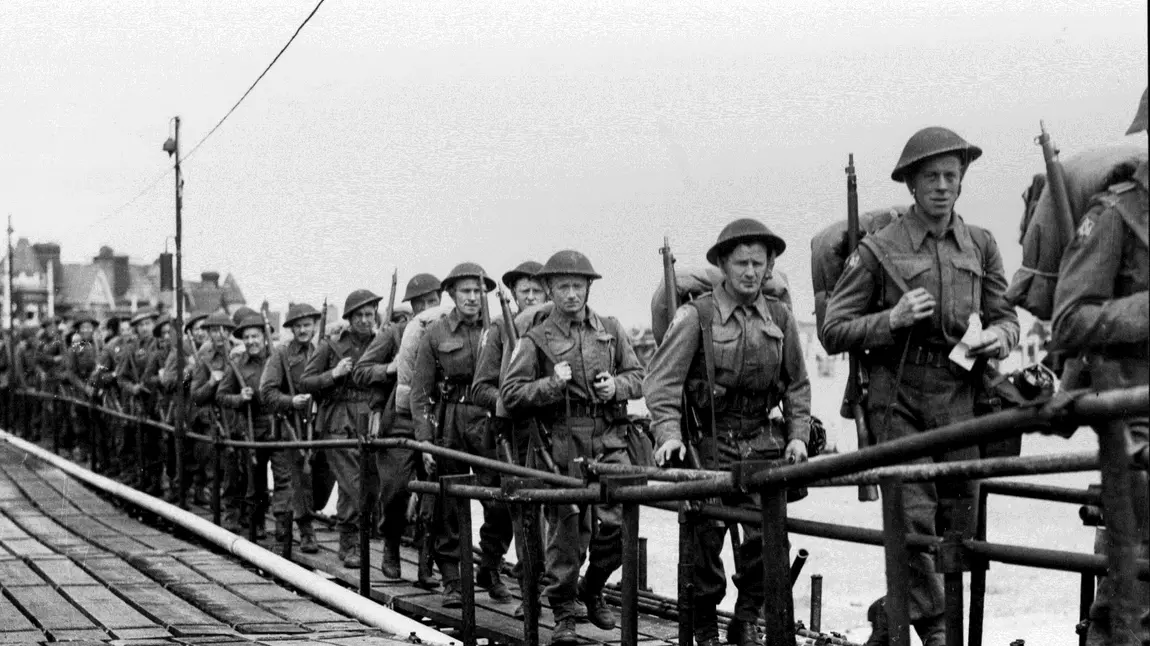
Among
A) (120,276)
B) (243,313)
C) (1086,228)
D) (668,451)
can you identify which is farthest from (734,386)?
(120,276)

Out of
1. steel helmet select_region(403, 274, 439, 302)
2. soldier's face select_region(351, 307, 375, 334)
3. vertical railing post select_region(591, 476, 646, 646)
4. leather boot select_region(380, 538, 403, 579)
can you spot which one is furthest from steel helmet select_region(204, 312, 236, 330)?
vertical railing post select_region(591, 476, 646, 646)

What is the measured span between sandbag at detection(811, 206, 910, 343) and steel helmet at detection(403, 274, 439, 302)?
5290 mm

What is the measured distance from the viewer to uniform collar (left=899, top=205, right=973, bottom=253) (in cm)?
623

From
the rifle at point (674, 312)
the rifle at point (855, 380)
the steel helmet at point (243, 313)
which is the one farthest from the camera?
the steel helmet at point (243, 313)

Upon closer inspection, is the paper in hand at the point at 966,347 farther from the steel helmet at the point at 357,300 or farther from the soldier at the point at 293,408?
the soldier at the point at 293,408

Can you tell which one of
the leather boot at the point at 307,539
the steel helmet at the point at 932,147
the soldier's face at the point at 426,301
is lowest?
the leather boot at the point at 307,539

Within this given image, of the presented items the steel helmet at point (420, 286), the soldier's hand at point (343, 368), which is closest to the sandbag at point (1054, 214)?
the steel helmet at point (420, 286)

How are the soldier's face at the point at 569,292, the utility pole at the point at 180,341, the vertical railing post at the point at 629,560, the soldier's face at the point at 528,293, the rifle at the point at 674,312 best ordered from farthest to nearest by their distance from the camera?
the utility pole at the point at 180,341
the soldier's face at the point at 528,293
the soldier's face at the point at 569,292
the rifle at the point at 674,312
the vertical railing post at the point at 629,560

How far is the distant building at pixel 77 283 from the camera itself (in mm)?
76000

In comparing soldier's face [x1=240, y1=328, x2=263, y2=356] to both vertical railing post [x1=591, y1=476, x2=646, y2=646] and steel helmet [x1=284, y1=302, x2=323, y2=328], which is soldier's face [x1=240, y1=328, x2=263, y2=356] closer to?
steel helmet [x1=284, y1=302, x2=323, y2=328]

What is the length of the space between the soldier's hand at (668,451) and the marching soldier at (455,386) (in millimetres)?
3207

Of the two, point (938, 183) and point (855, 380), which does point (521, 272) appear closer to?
point (855, 380)

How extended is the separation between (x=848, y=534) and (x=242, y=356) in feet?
37.6

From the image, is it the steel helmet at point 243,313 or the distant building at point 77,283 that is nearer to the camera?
the steel helmet at point 243,313
